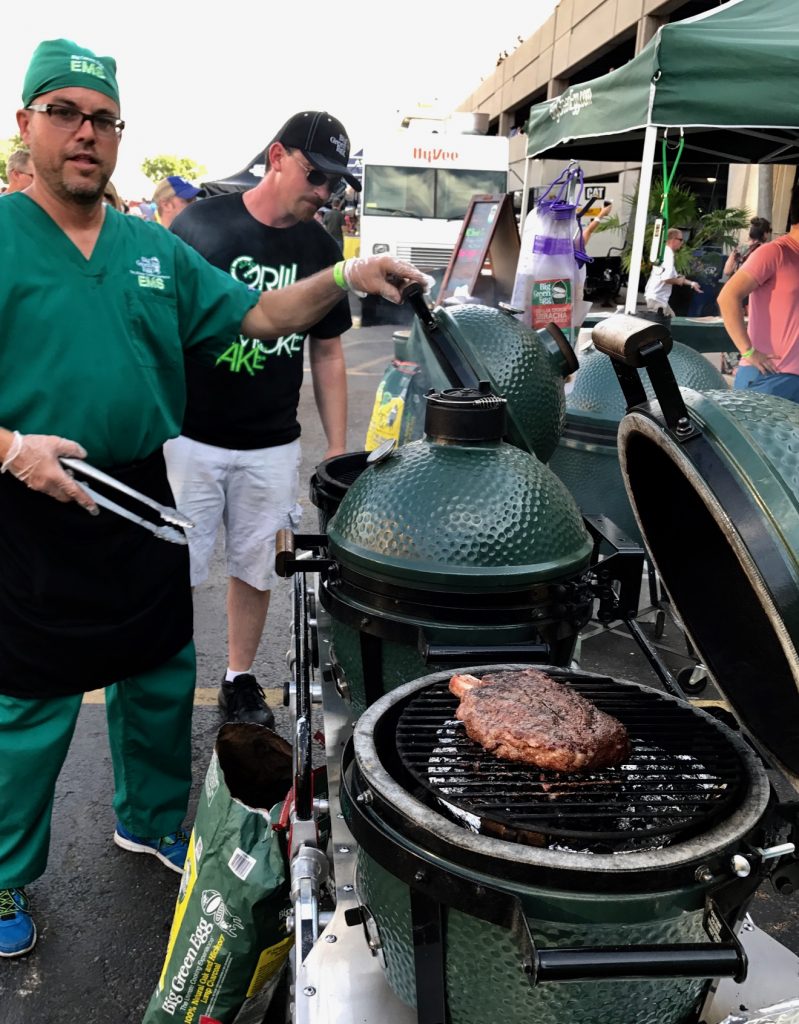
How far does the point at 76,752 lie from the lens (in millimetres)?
3508

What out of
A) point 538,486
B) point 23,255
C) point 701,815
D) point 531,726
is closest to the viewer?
point 701,815

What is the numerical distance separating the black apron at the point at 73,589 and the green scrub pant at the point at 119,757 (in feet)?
0.34

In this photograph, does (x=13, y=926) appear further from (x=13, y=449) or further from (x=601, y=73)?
(x=601, y=73)

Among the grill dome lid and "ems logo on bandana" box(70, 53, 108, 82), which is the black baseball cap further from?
the grill dome lid

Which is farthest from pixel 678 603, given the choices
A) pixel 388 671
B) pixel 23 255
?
pixel 23 255

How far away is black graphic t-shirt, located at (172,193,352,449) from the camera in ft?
10.6

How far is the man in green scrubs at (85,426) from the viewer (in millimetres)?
2133

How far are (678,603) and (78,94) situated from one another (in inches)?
76.0

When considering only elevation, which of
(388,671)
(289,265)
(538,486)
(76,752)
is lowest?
(76,752)

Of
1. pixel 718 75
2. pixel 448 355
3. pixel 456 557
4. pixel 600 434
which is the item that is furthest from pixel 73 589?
pixel 718 75

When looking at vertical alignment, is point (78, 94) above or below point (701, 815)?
above

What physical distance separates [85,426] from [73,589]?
460 millimetres

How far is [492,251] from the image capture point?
6.38 metres

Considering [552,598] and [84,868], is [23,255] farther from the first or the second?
[84,868]
